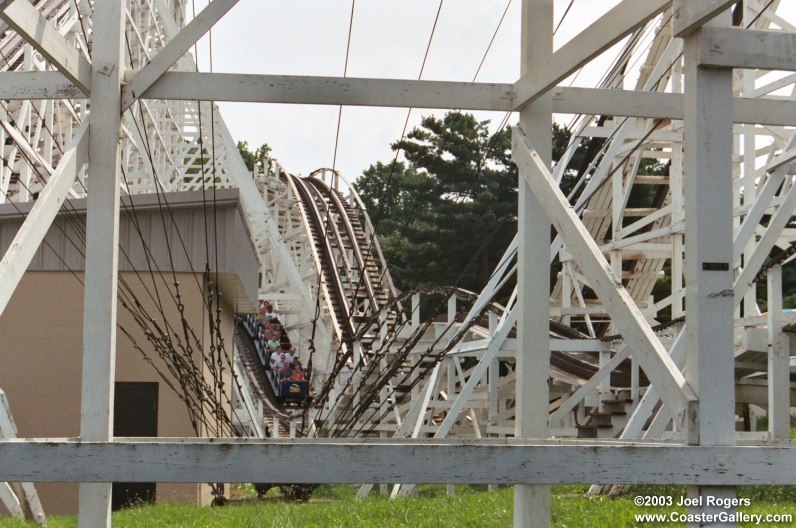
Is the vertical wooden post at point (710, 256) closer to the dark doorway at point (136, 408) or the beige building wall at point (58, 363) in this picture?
the beige building wall at point (58, 363)

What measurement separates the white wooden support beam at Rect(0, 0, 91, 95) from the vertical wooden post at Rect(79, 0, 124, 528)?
7 cm

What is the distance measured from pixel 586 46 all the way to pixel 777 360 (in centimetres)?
495

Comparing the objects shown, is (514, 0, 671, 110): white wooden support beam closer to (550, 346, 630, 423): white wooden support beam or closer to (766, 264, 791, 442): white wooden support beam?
(766, 264, 791, 442): white wooden support beam

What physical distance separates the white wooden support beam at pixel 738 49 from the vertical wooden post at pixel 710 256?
0.03 metres

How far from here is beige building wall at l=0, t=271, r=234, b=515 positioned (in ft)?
40.0

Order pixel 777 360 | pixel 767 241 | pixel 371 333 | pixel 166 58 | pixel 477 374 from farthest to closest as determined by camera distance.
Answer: pixel 371 333
pixel 477 374
pixel 777 360
pixel 767 241
pixel 166 58

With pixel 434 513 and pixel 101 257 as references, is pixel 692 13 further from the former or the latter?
pixel 434 513

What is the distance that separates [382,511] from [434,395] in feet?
21.1

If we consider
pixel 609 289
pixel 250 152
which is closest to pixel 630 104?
pixel 609 289

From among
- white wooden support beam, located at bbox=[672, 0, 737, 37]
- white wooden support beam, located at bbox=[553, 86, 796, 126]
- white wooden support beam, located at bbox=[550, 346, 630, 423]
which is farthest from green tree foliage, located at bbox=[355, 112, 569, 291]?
white wooden support beam, located at bbox=[672, 0, 737, 37]

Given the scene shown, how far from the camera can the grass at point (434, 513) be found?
6.89m

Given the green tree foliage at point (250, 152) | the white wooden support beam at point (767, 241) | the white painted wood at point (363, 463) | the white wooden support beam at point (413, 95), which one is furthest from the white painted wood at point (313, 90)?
the green tree foliage at point (250, 152)

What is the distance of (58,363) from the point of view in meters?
12.5

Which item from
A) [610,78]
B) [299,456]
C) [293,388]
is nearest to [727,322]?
[299,456]
